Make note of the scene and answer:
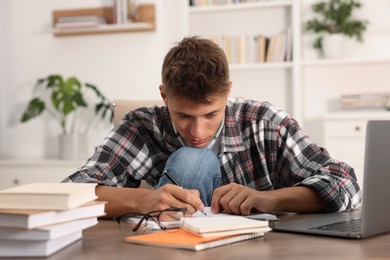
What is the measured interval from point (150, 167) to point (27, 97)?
2.83 metres

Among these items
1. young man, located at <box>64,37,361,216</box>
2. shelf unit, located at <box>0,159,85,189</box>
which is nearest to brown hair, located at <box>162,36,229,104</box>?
young man, located at <box>64,37,361,216</box>

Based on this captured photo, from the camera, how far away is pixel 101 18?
14.1ft

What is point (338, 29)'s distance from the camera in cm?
405

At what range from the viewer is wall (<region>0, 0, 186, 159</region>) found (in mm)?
4371

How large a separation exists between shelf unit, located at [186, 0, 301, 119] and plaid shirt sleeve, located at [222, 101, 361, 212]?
2164mm

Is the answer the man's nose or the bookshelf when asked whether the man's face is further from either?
the bookshelf

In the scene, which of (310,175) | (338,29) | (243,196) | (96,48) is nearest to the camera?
(243,196)

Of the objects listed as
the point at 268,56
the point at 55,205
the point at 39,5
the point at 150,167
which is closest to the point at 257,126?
the point at 150,167

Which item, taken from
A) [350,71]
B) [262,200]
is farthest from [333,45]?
[262,200]

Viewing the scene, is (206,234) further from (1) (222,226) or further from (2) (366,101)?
(2) (366,101)

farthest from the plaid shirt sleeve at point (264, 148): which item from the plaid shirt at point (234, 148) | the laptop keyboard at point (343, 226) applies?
the laptop keyboard at point (343, 226)

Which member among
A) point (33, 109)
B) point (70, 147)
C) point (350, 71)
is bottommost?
point (70, 147)

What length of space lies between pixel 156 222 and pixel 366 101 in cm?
284

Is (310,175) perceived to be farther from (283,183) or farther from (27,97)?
(27,97)
